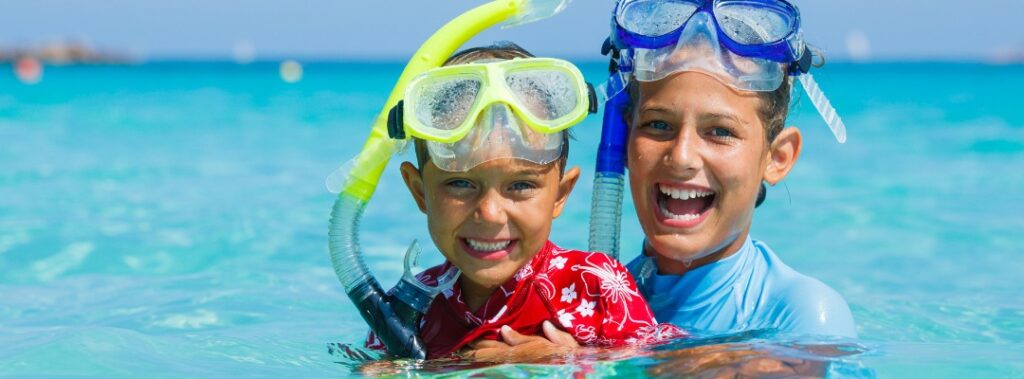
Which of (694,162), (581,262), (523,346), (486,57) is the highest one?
(486,57)

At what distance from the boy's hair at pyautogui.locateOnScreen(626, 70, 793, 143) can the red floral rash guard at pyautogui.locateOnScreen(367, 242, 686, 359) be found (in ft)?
1.81

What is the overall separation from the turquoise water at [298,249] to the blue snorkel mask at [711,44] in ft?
1.28

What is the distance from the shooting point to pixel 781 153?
3.69m

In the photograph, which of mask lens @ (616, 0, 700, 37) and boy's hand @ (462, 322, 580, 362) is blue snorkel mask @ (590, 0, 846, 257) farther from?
boy's hand @ (462, 322, 580, 362)

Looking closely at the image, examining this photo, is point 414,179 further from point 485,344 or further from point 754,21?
point 754,21

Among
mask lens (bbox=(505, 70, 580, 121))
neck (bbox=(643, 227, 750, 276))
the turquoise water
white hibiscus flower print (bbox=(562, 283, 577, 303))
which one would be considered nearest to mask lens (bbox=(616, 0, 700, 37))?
mask lens (bbox=(505, 70, 580, 121))

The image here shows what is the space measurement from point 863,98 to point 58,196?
87.1 ft

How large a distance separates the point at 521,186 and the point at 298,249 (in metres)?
5.01

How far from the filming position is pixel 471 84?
3164 millimetres

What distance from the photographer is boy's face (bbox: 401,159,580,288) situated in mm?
3131

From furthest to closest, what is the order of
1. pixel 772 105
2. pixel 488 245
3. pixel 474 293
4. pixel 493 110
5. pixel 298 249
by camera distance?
pixel 298 249
pixel 772 105
pixel 474 293
pixel 488 245
pixel 493 110

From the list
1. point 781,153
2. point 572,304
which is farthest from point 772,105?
point 572,304

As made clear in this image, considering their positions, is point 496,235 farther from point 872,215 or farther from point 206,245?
point 872,215

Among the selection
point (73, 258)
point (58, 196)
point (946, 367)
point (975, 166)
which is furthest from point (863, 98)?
point (946, 367)
